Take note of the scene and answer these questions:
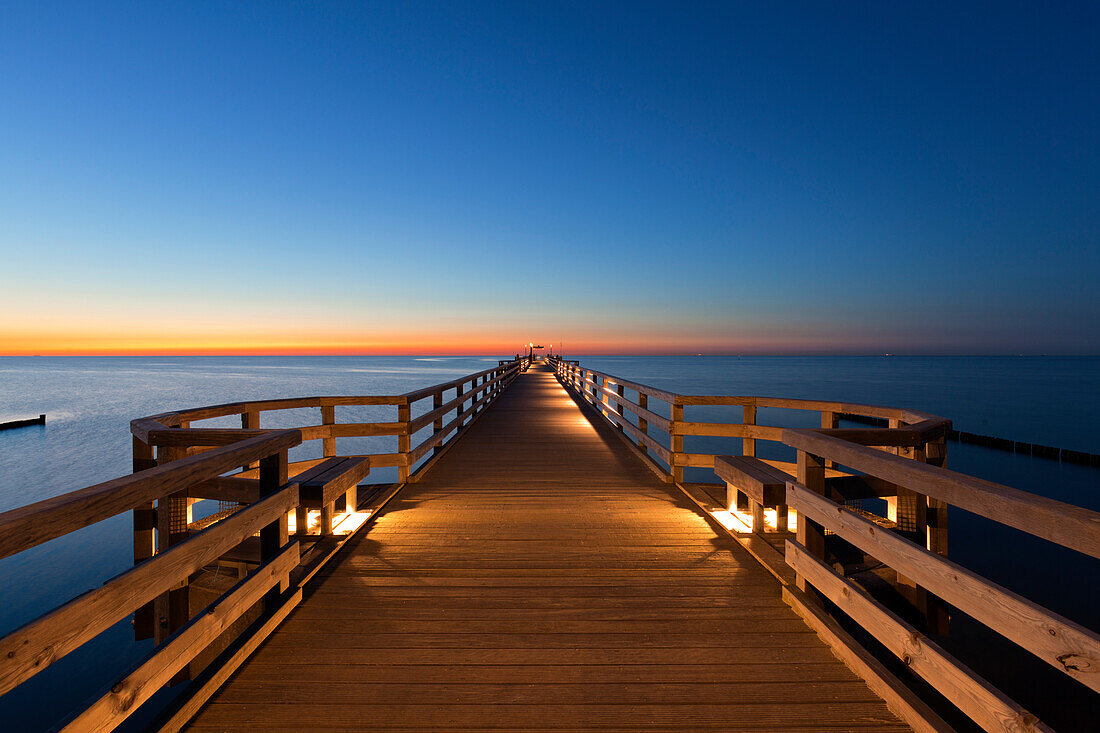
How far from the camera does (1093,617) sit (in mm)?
7059

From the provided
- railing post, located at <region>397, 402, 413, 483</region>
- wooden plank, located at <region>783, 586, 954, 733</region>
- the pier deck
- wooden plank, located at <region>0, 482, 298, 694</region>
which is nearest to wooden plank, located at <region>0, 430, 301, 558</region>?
wooden plank, located at <region>0, 482, 298, 694</region>

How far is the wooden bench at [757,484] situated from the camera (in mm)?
3121

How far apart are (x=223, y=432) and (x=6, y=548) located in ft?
4.79

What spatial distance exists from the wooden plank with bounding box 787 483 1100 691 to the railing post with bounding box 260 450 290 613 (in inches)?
109

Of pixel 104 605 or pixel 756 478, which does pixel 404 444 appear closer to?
pixel 756 478


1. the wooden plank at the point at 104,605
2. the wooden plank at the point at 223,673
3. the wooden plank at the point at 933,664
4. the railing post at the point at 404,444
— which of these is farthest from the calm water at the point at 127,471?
the wooden plank at the point at 933,664

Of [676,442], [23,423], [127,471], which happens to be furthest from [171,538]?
[23,423]

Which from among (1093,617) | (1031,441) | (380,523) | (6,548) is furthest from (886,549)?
(1031,441)

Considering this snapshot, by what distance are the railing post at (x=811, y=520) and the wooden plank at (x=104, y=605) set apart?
2747 millimetres

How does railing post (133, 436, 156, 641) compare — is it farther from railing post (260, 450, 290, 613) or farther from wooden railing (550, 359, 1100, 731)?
wooden railing (550, 359, 1100, 731)

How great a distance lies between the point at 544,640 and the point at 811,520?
59.6 inches

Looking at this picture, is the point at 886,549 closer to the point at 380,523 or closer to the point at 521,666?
the point at 521,666

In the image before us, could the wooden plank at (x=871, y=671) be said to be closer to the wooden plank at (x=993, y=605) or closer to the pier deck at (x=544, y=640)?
the pier deck at (x=544, y=640)

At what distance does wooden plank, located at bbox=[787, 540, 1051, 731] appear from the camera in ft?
4.78
